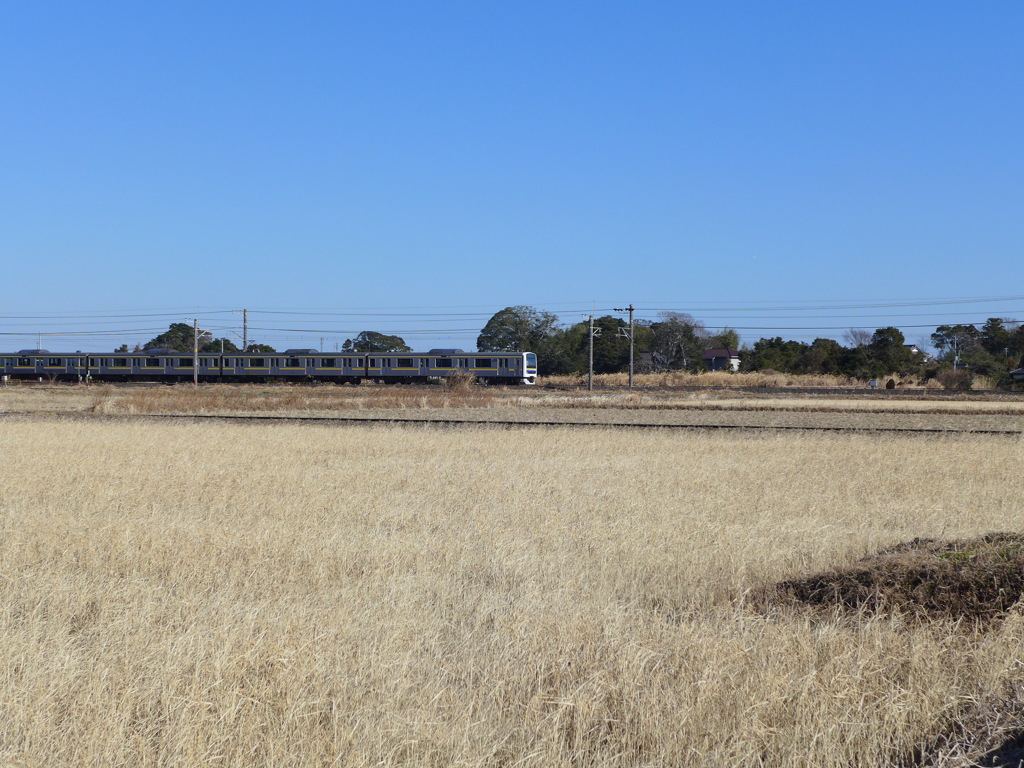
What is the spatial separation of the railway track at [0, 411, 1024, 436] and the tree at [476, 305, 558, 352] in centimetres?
7274

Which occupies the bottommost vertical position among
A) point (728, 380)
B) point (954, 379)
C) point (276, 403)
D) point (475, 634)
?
point (475, 634)

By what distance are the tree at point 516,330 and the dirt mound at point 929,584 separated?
97372 mm

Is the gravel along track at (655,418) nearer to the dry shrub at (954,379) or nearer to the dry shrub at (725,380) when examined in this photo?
the dry shrub at (954,379)

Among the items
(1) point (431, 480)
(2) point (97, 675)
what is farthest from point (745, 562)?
(1) point (431, 480)

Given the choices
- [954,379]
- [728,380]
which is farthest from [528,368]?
[954,379]

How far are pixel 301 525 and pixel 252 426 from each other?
58.2 ft

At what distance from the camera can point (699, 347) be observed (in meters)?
99.8

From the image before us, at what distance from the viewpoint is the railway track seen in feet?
83.5

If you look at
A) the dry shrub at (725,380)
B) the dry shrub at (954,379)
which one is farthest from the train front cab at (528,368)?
the dry shrub at (954,379)

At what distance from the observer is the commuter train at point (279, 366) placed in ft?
217

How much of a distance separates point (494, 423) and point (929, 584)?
2222 centimetres

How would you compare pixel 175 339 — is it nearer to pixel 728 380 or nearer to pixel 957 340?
pixel 728 380

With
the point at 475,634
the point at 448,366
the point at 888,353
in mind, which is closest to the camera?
the point at 475,634

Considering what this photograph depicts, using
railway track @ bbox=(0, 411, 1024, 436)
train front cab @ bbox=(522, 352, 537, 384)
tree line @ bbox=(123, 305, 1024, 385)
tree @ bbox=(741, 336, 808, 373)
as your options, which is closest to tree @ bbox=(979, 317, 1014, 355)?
tree line @ bbox=(123, 305, 1024, 385)
